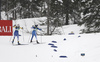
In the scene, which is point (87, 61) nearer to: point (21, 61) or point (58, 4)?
point (21, 61)

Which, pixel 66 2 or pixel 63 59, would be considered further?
pixel 66 2

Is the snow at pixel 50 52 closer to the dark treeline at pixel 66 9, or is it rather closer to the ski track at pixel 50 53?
the ski track at pixel 50 53

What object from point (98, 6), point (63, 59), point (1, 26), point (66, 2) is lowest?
point (63, 59)

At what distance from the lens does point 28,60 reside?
278 inches

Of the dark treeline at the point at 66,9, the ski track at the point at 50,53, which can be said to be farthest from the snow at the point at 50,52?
the dark treeline at the point at 66,9

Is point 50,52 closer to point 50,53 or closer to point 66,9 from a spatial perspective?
point 50,53

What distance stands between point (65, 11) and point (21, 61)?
2097 centimetres

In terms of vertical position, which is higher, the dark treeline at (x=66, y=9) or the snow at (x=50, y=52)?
the dark treeline at (x=66, y=9)

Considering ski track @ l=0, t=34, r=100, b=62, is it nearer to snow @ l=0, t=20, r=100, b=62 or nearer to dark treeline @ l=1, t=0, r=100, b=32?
snow @ l=0, t=20, r=100, b=62

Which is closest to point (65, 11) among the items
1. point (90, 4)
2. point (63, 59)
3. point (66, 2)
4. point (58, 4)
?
point (66, 2)

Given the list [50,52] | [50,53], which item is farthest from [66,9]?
[50,53]

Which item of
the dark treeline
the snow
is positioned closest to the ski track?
the snow

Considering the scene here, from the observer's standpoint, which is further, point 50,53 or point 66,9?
point 66,9

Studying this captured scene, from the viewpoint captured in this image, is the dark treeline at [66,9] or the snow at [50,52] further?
the dark treeline at [66,9]
